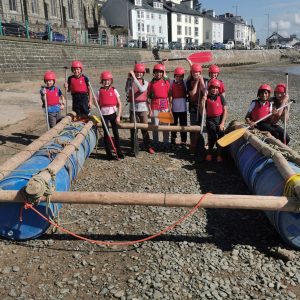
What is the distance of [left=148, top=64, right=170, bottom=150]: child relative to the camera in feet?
26.2

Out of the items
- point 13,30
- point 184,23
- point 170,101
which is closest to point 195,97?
point 170,101

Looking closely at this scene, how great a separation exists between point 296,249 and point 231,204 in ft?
3.69

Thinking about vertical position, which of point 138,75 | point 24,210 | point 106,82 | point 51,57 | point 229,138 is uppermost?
point 51,57

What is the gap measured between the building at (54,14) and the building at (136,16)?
30.4 feet

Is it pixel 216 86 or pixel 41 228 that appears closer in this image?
pixel 41 228

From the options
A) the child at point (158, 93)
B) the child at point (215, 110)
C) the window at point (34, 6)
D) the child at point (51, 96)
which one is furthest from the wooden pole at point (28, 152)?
the window at point (34, 6)

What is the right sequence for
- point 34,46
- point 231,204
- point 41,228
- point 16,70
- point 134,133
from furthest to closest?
point 34,46
point 16,70
point 134,133
point 41,228
point 231,204

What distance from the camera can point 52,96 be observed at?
8.29 metres

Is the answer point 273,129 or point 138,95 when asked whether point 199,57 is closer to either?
point 138,95

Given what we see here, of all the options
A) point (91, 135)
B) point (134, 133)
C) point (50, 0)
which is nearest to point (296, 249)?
point (134, 133)

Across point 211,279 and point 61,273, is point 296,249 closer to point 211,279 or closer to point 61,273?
point 211,279

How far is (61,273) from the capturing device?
13.5 feet

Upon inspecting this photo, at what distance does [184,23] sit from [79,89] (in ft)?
239

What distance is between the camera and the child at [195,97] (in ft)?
25.7
